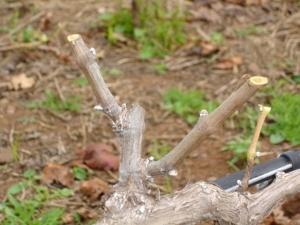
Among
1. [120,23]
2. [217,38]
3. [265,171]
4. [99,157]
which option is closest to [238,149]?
[99,157]

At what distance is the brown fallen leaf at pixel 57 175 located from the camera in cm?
218

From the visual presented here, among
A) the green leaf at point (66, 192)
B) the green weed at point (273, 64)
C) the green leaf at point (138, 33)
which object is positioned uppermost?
the green leaf at point (138, 33)

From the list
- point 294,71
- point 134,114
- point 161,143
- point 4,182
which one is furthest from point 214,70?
point 134,114

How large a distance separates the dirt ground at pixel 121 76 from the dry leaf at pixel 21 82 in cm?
2

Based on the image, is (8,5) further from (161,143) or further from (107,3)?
(161,143)

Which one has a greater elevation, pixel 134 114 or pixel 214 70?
pixel 134 114

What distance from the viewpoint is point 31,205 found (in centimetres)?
202

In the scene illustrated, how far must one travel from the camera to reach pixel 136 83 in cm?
299

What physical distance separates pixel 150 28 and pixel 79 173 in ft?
4.53

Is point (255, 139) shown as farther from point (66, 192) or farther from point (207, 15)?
point (207, 15)

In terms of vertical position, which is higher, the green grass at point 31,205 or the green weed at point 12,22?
the green weed at point 12,22

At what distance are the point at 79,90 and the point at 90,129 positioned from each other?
0.37 meters

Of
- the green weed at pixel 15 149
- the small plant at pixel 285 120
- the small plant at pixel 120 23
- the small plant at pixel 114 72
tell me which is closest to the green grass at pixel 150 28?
the small plant at pixel 120 23

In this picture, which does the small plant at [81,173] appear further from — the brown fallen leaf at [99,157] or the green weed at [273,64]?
the green weed at [273,64]
